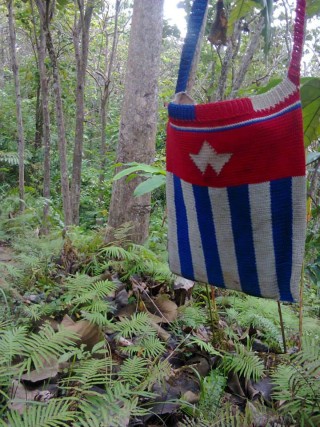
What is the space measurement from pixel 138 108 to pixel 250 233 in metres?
2.39

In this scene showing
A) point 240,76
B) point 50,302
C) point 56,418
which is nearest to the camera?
point 56,418

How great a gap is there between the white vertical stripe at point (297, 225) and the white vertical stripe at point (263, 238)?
45 millimetres

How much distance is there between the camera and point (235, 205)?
1.02 meters

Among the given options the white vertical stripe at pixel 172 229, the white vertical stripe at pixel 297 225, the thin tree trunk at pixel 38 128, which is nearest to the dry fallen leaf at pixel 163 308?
the white vertical stripe at pixel 172 229

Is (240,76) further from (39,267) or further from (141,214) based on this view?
(39,267)

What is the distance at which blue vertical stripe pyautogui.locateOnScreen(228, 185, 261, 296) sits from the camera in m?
1.00

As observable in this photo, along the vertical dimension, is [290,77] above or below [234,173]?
above

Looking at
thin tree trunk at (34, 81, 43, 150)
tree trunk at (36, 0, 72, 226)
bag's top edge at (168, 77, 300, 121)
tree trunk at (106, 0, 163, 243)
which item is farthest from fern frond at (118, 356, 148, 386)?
thin tree trunk at (34, 81, 43, 150)

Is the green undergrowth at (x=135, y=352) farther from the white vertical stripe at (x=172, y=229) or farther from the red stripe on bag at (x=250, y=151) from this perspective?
the red stripe on bag at (x=250, y=151)

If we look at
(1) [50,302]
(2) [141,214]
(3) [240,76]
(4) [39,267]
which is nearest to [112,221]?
(2) [141,214]

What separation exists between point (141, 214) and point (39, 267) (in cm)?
90

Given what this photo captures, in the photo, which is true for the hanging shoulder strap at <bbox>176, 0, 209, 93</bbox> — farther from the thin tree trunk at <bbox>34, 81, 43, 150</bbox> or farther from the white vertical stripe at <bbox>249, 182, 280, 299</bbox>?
the thin tree trunk at <bbox>34, 81, 43, 150</bbox>

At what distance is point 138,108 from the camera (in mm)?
3227

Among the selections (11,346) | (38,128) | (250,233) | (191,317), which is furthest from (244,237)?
(38,128)
